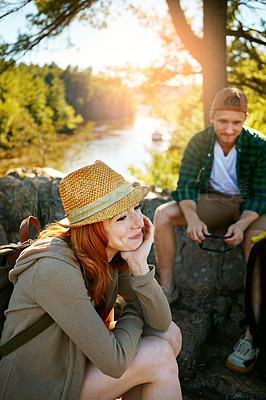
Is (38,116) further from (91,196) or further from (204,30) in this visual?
(91,196)

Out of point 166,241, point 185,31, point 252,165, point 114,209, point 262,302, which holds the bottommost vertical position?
point 262,302

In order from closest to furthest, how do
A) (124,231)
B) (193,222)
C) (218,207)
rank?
(124,231) < (193,222) < (218,207)

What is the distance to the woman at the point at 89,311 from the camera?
4.38 feet

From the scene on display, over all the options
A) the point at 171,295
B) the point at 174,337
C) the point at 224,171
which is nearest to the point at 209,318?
the point at 171,295

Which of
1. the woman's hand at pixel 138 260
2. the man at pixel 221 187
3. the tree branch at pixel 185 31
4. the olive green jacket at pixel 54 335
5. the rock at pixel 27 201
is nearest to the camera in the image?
the olive green jacket at pixel 54 335

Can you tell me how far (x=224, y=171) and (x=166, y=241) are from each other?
2.72ft

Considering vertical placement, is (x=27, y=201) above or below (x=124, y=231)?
below

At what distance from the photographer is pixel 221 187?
3199mm

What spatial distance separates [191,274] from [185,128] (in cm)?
1315

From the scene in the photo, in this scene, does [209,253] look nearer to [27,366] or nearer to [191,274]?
[191,274]

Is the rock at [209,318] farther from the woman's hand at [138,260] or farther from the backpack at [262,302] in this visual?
the woman's hand at [138,260]

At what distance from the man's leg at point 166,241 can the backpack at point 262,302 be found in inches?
27.4

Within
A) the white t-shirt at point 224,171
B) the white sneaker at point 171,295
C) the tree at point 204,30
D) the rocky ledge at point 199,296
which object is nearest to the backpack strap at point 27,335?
the rocky ledge at point 199,296

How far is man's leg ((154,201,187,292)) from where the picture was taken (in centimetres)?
300
